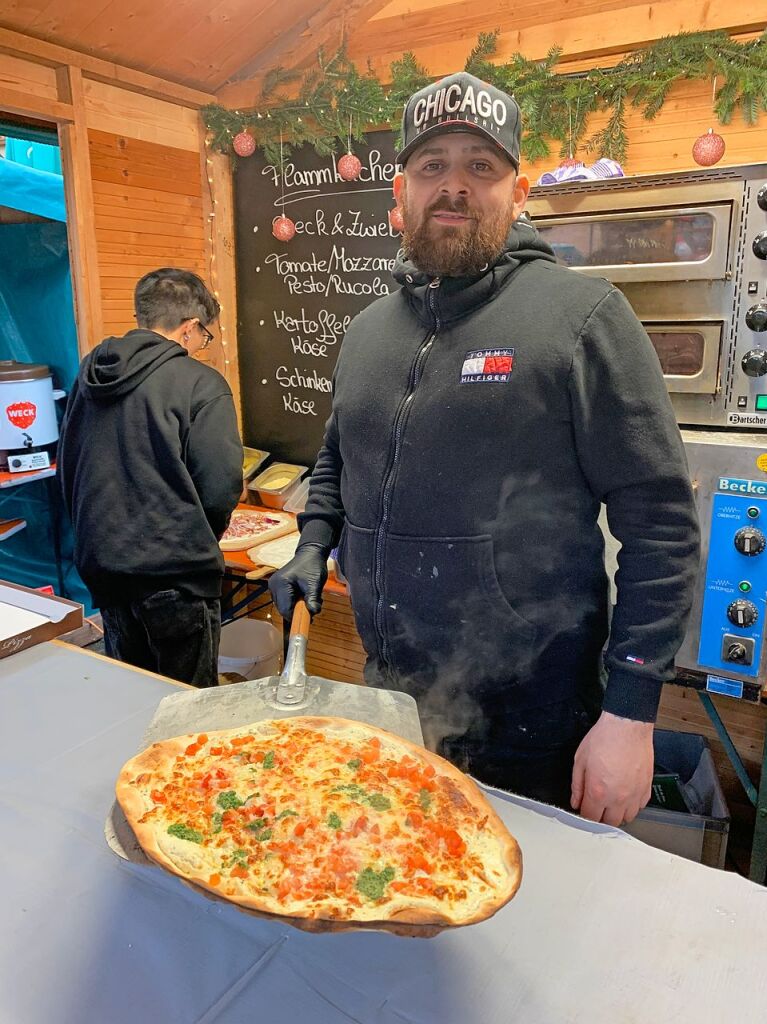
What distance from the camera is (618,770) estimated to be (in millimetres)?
1307

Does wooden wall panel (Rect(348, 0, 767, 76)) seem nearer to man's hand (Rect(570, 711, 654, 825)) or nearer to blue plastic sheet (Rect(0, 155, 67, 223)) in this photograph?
blue plastic sheet (Rect(0, 155, 67, 223))

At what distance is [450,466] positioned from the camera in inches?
55.5

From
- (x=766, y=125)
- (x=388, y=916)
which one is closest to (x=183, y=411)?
(x=388, y=916)

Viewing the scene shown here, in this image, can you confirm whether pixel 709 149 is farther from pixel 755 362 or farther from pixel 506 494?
pixel 506 494

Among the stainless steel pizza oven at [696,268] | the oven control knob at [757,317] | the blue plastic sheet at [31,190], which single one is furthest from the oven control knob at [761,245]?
the blue plastic sheet at [31,190]

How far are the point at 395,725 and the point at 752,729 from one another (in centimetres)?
216

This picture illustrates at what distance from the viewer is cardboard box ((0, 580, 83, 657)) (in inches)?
70.6

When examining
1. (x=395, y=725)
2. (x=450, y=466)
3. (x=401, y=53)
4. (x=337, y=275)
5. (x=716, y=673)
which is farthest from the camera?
(x=337, y=275)

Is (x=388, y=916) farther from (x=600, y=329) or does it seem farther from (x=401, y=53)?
(x=401, y=53)

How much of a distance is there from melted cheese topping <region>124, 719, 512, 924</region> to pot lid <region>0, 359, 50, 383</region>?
2962mm

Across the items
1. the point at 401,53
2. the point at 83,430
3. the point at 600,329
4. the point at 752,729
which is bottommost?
the point at 752,729

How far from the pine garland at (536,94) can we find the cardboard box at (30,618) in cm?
236

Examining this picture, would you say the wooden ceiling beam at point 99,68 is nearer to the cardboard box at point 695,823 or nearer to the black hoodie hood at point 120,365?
the black hoodie hood at point 120,365

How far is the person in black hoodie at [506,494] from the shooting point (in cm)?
131
